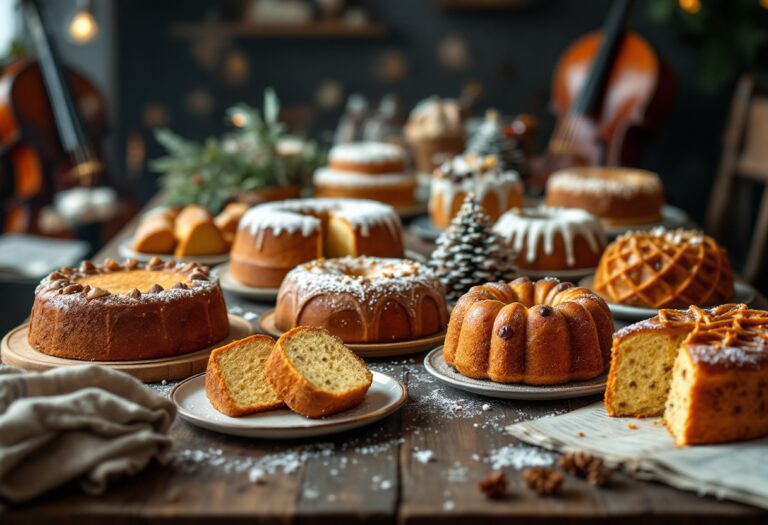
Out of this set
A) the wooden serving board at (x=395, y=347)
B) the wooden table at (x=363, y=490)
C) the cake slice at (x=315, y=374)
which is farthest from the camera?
the wooden serving board at (x=395, y=347)

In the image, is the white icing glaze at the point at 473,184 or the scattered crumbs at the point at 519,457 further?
the white icing glaze at the point at 473,184

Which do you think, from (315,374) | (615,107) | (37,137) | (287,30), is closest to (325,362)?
(315,374)

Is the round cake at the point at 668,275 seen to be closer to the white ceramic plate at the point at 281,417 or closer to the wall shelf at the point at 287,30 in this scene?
the white ceramic plate at the point at 281,417

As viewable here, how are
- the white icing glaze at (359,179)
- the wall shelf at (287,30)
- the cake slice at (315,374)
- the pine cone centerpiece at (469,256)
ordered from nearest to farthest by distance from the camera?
1. the cake slice at (315,374)
2. the pine cone centerpiece at (469,256)
3. the white icing glaze at (359,179)
4. the wall shelf at (287,30)

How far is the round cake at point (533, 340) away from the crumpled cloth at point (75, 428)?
0.58 metres

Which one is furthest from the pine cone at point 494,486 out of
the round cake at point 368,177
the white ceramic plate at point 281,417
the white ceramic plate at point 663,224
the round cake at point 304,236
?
the round cake at point 368,177

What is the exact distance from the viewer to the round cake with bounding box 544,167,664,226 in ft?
10.9

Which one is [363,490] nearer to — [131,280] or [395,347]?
[395,347]

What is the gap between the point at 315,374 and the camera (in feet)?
5.55

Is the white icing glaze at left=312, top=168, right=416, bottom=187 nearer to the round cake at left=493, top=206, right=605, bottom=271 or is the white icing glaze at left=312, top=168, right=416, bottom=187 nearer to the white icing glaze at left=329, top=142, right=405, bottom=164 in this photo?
the white icing glaze at left=329, top=142, right=405, bottom=164

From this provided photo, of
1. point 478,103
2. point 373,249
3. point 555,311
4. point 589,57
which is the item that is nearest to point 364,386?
point 555,311

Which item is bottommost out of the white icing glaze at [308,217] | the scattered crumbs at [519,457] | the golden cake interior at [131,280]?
the scattered crumbs at [519,457]

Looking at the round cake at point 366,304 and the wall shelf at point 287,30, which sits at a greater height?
the wall shelf at point 287,30

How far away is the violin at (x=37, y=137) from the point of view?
462 centimetres
